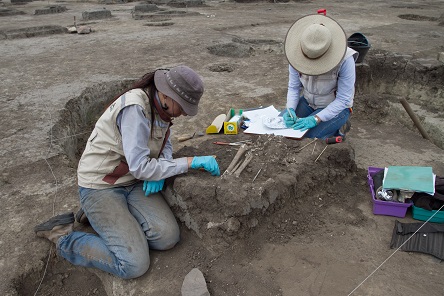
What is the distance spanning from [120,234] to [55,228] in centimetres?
50

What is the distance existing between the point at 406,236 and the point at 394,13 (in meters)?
11.1

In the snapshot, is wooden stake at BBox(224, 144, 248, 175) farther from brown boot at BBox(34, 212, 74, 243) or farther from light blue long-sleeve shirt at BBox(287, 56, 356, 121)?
brown boot at BBox(34, 212, 74, 243)

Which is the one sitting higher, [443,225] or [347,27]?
[347,27]

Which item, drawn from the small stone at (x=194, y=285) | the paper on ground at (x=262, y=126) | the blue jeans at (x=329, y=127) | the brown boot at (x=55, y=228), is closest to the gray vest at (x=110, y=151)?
the brown boot at (x=55, y=228)

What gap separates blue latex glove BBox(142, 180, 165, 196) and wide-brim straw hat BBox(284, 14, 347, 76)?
1645 millimetres

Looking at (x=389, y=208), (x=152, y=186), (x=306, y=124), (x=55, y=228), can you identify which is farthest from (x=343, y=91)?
(x=55, y=228)

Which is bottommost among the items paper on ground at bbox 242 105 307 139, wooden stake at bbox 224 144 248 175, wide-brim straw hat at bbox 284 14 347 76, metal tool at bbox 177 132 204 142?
metal tool at bbox 177 132 204 142

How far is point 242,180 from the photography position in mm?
2551

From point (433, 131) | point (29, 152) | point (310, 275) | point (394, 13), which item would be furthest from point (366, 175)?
point (394, 13)

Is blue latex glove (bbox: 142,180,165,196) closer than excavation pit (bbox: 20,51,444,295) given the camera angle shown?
No

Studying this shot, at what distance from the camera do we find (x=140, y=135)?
2283 mm

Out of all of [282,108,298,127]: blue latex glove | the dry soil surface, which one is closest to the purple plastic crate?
the dry soil surface

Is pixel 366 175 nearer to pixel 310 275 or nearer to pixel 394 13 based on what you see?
pixel 310 275

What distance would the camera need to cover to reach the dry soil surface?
89.9 inches
